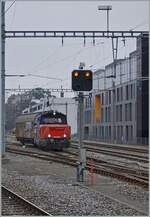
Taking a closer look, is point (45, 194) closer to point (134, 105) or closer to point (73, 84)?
point (73, 84)

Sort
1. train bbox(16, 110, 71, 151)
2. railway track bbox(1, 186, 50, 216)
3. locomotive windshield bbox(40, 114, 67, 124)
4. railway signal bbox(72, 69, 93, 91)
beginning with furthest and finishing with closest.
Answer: locomotive windshield bbox(40, 114, 67, 124), train bbox(16, 110, 71, 151), railway signal bbox(72, 69, 93, 91), railway track bbox(1, 186, 50, 216)

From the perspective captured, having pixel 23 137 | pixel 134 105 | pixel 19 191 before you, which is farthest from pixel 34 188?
pixel 134 105

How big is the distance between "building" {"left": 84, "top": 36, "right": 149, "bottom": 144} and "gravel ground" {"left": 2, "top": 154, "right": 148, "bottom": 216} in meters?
41.9

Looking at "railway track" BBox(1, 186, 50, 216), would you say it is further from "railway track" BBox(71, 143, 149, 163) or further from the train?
the train

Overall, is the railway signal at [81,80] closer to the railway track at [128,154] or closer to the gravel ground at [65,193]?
the gravel ground at [65,193]

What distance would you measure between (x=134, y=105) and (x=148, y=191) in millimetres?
56227

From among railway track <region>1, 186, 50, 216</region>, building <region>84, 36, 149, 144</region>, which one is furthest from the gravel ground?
building <region>84, 36, 149, 144</region>

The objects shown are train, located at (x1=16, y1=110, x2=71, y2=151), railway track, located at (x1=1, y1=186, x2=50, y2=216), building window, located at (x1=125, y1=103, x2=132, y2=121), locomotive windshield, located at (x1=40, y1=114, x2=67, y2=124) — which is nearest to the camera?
railway track, located at (x1=1, y1=186, x2=50, y2=216)

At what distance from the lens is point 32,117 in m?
44.2

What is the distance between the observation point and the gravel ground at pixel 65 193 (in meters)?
11.8

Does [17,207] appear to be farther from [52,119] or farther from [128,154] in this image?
[52,119]

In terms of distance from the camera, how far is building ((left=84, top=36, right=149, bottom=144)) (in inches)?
2689

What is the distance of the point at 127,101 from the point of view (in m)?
74.3

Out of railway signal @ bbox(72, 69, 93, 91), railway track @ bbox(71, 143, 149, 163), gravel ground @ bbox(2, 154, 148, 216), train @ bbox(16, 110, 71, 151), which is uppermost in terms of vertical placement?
railway signal @ bbox(72, 69, 93, 91)
